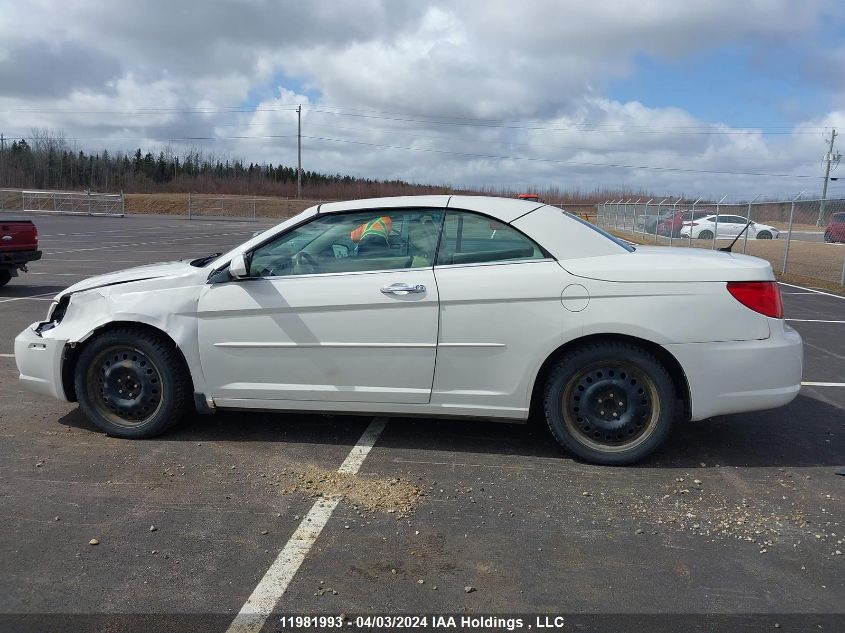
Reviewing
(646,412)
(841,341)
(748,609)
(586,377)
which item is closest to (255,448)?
(586,377)

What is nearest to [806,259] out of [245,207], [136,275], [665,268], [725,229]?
[725,229]

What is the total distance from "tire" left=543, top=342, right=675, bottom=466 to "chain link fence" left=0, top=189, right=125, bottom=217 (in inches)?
2017

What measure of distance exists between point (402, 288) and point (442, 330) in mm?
353

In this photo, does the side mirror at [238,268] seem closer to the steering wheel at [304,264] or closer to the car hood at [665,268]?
the steering wheel at [304,264]

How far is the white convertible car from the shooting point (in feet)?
13.2

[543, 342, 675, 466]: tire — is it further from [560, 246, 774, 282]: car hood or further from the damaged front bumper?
the damaged front bumper

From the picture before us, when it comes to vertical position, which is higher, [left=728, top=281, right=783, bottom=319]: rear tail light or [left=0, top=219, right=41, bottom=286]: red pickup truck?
[left=728, top=281, right=783, bottom=319]: rear tail light

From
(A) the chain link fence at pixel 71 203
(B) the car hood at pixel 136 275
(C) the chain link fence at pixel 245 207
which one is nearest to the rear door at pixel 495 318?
(B) the car hood at pixel 136 275

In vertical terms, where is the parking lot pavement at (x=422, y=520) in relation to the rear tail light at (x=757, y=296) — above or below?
below

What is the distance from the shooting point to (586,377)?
4.16 m

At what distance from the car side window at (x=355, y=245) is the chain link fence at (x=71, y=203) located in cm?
5008

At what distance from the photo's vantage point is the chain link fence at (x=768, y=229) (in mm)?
17266

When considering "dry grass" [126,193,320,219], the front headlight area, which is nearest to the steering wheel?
the front headlight area

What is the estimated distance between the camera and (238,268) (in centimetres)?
427
